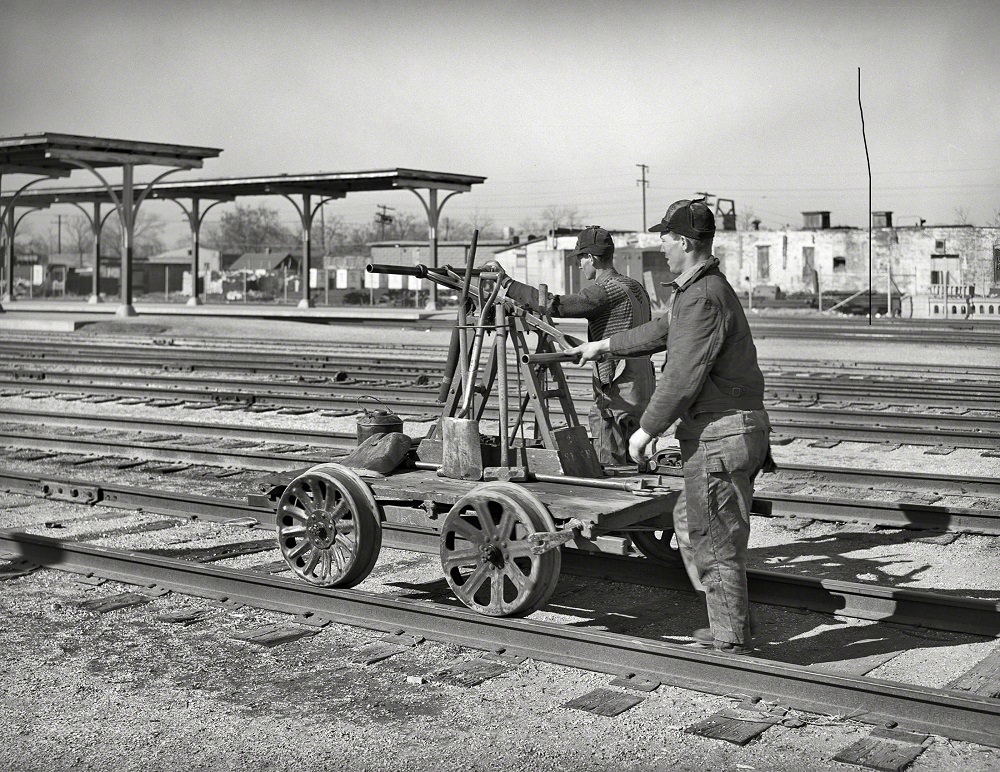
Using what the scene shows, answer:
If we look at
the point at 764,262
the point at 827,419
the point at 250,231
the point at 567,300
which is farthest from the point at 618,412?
the point at 250,231

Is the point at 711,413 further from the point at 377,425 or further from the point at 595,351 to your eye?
the point at 377,425

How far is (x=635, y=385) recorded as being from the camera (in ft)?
22.0

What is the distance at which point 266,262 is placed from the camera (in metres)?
102

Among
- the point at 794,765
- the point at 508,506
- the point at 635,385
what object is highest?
the point at 635,385

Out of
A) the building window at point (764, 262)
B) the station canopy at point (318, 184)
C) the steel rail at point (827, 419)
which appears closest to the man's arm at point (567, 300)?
the steel rail at point (827, 419)

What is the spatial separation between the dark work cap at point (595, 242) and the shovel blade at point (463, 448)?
1308 mm

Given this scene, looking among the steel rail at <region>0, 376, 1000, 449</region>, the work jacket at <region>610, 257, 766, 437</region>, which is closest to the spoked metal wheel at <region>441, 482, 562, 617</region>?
the work jacket at <region>610, 257, 766, 437</region>

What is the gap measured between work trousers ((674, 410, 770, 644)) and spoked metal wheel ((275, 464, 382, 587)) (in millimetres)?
1815

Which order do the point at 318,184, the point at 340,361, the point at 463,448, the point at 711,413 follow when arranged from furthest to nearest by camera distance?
the point at 318,184
the point at 340,361
the point at 463,448
the point at 711,413

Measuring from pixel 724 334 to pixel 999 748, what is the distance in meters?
1.89

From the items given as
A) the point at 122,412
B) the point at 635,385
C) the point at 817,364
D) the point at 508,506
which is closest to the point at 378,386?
the point at 122,412

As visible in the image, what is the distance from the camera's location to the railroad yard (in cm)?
436

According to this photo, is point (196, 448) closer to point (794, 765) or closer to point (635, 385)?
point (635, 385)

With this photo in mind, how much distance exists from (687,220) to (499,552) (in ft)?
5.90
